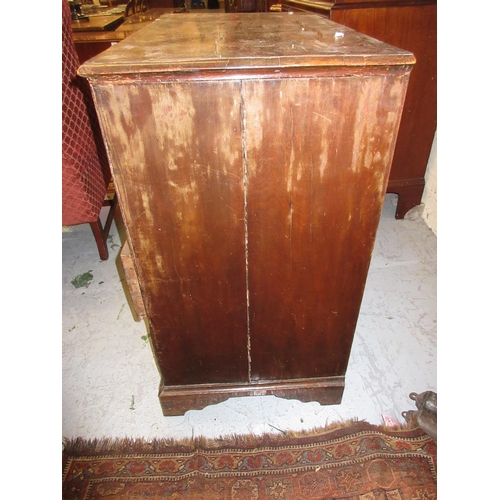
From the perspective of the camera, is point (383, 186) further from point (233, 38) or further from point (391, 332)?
point (391, 332)

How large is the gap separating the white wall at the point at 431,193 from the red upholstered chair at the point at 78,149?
170 centimetres

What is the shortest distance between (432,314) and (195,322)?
1077mm

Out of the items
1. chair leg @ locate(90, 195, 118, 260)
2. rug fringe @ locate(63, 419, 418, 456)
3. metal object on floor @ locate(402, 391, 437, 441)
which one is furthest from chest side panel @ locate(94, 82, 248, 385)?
chair leg @ locate(90, 195, 118, 260)

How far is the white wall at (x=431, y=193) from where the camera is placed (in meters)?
1.94

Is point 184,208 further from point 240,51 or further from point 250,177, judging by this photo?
point 240,51

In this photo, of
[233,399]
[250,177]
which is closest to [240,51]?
[250,177]

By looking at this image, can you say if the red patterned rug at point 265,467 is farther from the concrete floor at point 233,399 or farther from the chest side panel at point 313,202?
the chest side panel at point 313,202

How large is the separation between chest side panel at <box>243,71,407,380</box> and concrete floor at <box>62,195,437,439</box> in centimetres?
24

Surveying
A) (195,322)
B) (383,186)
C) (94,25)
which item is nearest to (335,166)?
A: (383,186)

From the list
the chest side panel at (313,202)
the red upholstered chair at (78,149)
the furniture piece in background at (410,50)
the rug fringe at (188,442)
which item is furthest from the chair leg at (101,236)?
the furniture piece in background at (410,50)

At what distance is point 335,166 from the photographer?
0.77 meters

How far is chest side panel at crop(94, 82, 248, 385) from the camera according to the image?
693 mm

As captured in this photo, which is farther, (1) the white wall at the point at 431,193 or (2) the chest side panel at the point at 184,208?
(1) the white wall at the point at 431,193

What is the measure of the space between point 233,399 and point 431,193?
59.9 inches
